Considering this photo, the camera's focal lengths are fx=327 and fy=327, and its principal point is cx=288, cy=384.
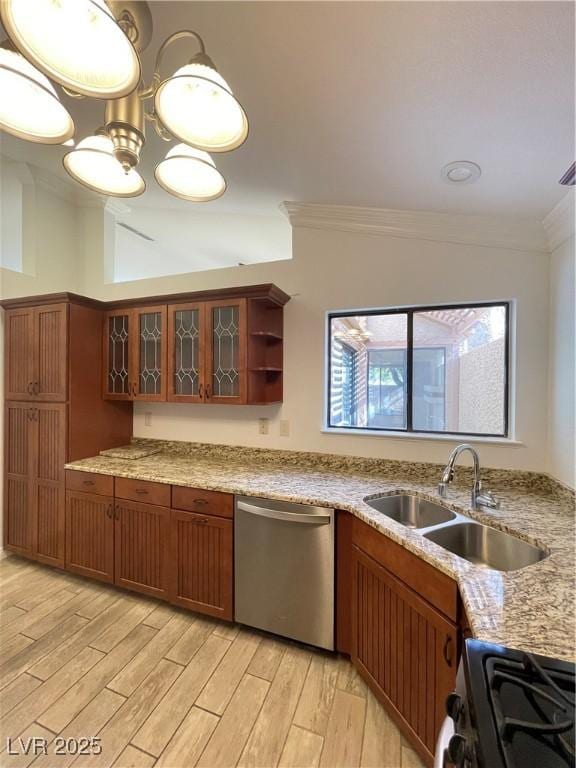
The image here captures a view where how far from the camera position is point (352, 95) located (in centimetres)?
144

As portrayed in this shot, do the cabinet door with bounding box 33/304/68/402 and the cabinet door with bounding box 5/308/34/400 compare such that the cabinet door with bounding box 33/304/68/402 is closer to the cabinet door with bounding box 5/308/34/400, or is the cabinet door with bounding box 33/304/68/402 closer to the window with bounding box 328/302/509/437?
the cabinet door with bounding box 5/308/34/400

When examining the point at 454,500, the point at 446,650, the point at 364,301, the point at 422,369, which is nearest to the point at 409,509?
the point at 454,500

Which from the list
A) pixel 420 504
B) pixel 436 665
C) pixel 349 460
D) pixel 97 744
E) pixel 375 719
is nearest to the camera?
pixel 436 665

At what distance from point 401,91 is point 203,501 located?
2306 millimetres

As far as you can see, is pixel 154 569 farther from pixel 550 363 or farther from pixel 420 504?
pixel 550 363

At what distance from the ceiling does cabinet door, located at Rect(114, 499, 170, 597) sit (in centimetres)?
234

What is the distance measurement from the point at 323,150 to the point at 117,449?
2.72m

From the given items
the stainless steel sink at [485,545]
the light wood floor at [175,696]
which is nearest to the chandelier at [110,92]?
the stainless steel sink at [485,545]

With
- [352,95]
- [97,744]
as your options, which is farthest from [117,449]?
[352,95]

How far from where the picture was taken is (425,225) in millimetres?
2229

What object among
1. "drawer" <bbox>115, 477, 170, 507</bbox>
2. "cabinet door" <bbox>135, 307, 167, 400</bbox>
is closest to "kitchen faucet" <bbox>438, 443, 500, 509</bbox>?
"drawer" <bbox>115, 477, 170, 507</bbox>

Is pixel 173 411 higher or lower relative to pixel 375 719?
higher

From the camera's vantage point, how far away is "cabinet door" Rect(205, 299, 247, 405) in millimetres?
2387

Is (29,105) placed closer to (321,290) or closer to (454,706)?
(321,290)
